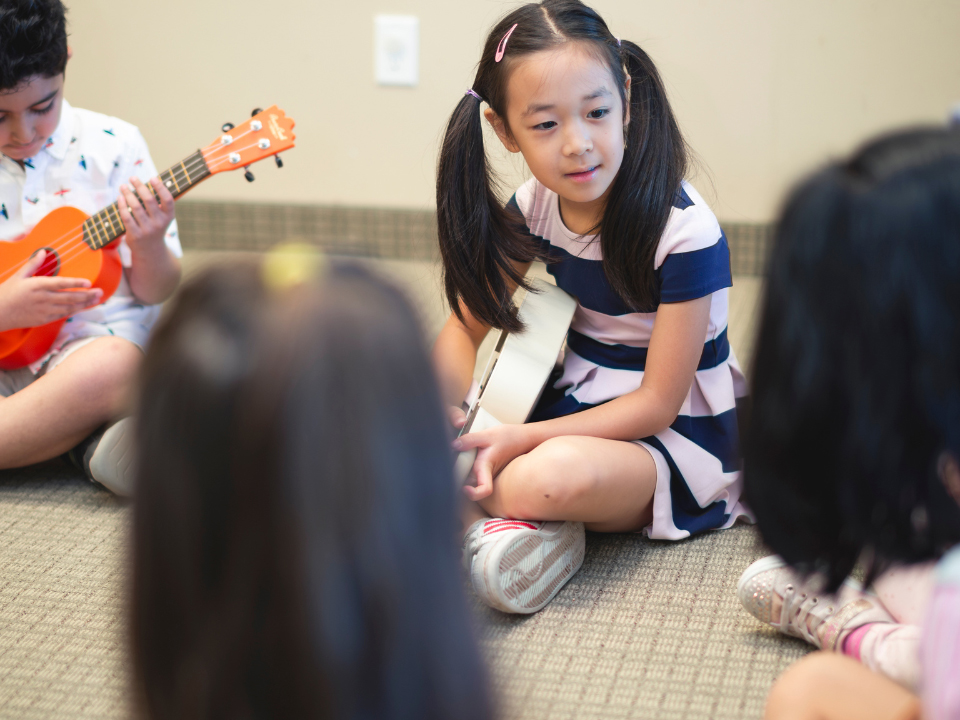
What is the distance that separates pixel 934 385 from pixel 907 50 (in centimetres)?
169

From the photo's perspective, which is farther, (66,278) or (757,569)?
(66,278)

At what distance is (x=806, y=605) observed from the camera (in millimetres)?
837

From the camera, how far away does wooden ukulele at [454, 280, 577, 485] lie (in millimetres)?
1078

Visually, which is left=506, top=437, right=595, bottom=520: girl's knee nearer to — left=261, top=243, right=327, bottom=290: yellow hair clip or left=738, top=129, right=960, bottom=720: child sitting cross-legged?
left=738, top=129, right=960, bottom=720: child sitting cross-legged

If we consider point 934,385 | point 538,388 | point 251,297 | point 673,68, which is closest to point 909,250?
point 934,385

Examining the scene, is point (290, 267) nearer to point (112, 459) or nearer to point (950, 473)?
point (950, 473)

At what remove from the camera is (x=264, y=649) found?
0.36 m

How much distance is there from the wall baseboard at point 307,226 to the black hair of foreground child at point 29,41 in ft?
2.93

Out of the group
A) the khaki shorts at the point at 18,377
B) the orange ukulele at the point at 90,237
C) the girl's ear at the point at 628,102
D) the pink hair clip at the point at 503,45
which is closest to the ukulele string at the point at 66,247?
the orange ukulele at the point at 90,237

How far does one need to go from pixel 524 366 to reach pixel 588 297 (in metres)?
0.12

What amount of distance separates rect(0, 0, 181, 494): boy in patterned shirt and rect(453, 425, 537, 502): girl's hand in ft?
1.46

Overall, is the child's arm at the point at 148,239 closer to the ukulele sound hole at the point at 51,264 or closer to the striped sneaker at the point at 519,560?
the ukulele sound hole at the point at 51,264

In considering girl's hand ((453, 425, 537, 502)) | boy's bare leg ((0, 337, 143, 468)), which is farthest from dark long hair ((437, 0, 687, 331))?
boy's bare leg ((0, 337, 143, 468))

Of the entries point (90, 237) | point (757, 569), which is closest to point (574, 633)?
point (757, 569)
